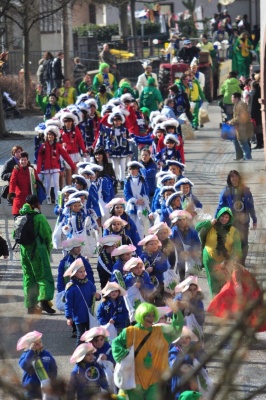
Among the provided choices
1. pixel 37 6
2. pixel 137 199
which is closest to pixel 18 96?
pixel 37 6

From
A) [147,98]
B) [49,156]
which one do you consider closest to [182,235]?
[49,156]

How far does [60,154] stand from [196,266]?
6.79 metres

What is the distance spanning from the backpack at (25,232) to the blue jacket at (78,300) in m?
1.69

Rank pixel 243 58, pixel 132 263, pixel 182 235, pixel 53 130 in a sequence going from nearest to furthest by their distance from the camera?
pixel 132 263, pixel 182 235, pixel 53 130, pixel 243 58

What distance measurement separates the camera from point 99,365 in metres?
10.8

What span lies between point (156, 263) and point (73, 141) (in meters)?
8.99

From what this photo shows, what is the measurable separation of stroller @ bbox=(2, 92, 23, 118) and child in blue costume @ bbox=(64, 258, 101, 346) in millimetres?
19815

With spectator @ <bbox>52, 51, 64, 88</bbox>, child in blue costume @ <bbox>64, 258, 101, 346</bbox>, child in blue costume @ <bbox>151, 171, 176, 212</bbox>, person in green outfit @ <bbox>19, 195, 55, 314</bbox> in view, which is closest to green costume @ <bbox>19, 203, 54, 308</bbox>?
person in green outfit @ <bbox>19, 195, 55, 314</bbox>

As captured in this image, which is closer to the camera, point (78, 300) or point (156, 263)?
point (78, 300)

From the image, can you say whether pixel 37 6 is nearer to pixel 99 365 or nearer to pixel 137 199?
pixel 137 199

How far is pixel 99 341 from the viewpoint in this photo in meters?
11.2

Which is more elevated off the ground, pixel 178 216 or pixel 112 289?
pixel 178 216

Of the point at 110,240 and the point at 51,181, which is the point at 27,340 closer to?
the point at 110,240

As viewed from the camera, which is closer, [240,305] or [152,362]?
[240,305]
